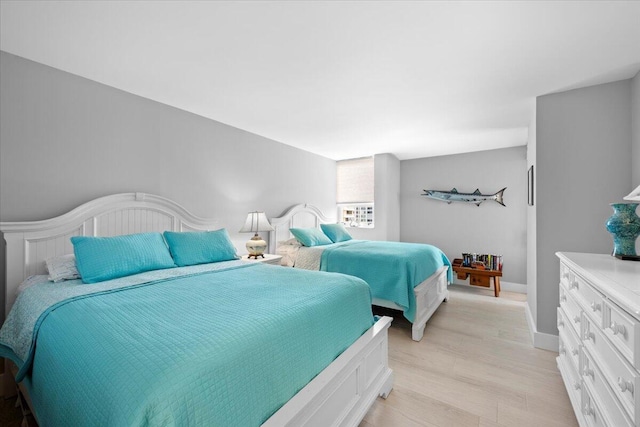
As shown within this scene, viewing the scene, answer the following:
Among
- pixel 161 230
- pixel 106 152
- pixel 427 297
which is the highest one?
pixel 106 152

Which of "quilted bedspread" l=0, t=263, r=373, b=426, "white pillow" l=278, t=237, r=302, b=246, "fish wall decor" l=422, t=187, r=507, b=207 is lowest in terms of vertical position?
"quilted bedspread" l=0, t=263, r=373, b=426

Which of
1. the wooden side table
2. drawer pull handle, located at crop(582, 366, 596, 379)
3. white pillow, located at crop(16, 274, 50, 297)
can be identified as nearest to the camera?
drawer pull handle, located at crop(582, 366, 596, 379)

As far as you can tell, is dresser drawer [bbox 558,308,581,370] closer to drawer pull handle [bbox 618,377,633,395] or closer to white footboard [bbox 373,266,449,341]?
drawer pull handle [bbox 618,377,633,395]

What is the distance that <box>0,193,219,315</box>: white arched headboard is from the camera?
1.93 metres

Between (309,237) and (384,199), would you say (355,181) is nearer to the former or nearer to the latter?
(384,199)

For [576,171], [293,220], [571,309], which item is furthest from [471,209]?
[571,309]

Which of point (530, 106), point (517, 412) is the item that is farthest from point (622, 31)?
point (517, 412)

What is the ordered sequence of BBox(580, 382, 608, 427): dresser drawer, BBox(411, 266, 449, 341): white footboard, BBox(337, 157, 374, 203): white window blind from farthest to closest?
BBox(337, 157, 374, 203): white window blind → BBox(411, 266, 449, 341): white footboard → BBox(580, 382, 608, 427): dresser drawer

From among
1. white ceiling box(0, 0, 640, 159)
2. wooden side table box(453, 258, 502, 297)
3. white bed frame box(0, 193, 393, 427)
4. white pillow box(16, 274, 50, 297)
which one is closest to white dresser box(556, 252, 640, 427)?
white bed frame box(0, 193, 393, 427)

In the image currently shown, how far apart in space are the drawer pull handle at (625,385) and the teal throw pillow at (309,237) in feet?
9.89

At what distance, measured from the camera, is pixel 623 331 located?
3.47 ft

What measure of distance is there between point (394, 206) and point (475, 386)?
11.8ft

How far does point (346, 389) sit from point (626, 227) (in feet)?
6.30

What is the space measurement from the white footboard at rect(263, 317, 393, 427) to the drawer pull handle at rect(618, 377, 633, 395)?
1068 millimetres
